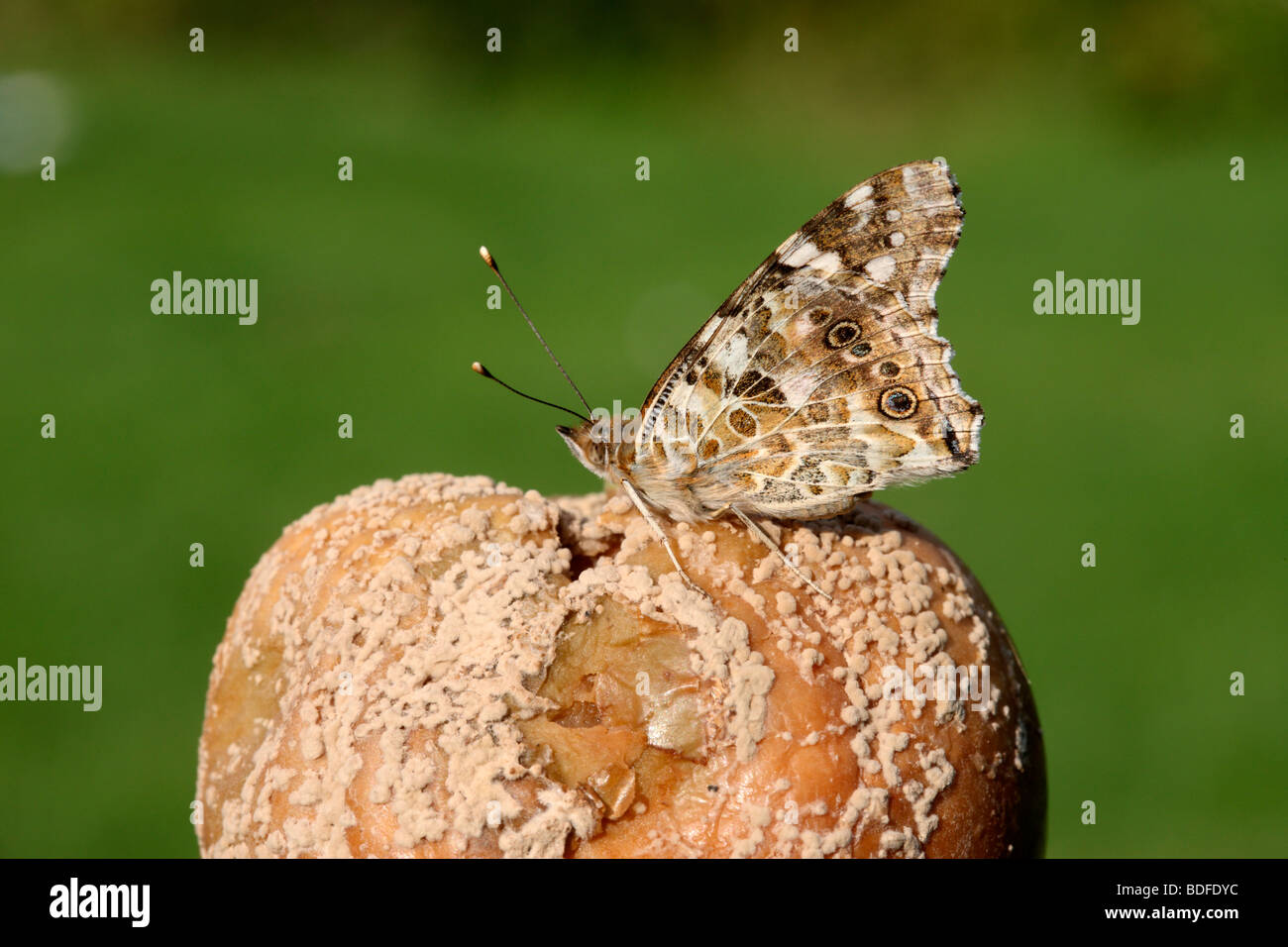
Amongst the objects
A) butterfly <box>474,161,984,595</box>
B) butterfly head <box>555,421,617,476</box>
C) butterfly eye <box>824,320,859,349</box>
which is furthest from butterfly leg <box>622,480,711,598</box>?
butterfly eye <box>824,320,859,349</box>

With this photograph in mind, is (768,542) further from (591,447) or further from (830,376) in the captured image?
(591,447)

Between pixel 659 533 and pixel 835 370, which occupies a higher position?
pixel 835 370

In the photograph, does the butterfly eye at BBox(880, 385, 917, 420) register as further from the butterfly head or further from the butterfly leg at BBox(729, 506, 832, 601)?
the butterfly head

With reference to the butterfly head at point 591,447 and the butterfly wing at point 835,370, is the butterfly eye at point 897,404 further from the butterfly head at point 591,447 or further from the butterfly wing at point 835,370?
the butterfly head at point 591,447

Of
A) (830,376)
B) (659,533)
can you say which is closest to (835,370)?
(830,376)
